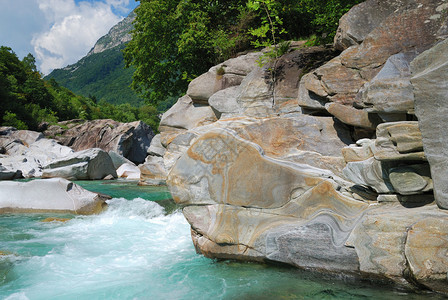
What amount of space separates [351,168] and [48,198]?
10.3 metres

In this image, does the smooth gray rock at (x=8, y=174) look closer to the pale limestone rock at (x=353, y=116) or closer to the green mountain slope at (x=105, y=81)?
the pale limestone rock at (x=353, y=116)

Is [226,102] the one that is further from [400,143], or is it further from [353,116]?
[400,143]

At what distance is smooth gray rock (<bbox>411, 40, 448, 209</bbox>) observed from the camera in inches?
159

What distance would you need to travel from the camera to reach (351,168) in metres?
5.30

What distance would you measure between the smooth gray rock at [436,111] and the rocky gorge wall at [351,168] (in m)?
0.01

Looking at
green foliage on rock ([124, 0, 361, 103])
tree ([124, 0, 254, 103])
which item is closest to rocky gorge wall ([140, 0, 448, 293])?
green foliage on rock ([124, 0, 361, 103])

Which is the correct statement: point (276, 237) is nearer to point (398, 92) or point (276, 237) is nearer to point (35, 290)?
point (398, 92)

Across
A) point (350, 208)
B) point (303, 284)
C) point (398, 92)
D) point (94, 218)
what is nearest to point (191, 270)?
point (303, 284)

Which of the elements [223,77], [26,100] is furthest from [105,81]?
[223,77]

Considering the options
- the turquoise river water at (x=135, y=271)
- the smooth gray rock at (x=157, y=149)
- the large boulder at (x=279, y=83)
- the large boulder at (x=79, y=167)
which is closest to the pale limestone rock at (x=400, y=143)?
the turquoise river water at (x=135, y=271)

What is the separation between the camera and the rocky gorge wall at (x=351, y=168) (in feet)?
13.8

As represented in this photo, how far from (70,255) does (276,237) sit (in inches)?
171

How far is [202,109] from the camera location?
44.2 feet

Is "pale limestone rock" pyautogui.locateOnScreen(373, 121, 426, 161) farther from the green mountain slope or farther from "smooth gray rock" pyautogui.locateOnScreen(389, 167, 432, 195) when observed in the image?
the green mountain slope
